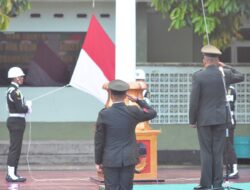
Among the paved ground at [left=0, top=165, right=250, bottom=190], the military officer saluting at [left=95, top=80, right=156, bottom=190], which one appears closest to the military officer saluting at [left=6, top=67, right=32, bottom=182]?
the paved ground at [left=0, top=165, right=250, bottom=190]

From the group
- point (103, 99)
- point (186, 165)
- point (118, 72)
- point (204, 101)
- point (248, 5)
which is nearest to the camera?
point (204, 101)

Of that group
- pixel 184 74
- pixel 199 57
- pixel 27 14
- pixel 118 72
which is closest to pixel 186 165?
pixel 184 74

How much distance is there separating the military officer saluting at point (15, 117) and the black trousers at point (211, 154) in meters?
3.81

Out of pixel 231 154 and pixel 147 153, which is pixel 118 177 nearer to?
pixel 147 153

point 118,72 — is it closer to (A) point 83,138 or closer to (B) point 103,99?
(B) point 103,99

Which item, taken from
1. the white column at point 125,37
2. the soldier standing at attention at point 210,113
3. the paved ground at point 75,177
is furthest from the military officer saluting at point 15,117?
the soldier standing at attention at point 210,113

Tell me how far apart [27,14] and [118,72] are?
19.0 feet

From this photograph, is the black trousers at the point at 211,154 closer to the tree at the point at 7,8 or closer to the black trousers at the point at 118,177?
the black trousers at the point at 118,177

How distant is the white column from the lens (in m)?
10.5

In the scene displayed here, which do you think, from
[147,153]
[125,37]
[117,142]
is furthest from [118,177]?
[125,37]

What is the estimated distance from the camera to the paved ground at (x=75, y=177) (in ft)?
36.3

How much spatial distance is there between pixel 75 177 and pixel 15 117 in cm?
173

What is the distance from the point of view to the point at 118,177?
285 inches

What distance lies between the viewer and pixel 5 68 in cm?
1564
